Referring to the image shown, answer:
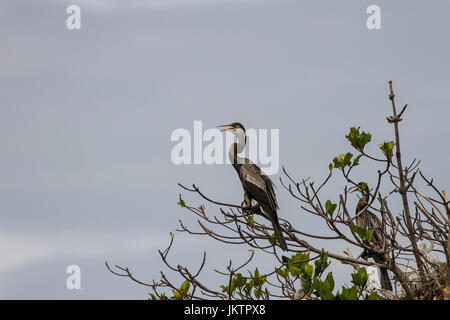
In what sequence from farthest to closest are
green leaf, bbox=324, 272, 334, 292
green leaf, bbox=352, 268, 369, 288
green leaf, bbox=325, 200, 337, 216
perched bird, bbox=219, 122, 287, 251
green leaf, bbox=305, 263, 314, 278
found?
perched bird, bbox=219, 122, 287, 251 → green leaf, bbox=325, 200, 337, 216 → green leaf, bbox=305, 263, 314, 278 → green leaf, bbox=352, 268, 369, 288 → green leaf, bbox=324, 272, 334, 292

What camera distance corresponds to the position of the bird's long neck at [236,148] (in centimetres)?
861

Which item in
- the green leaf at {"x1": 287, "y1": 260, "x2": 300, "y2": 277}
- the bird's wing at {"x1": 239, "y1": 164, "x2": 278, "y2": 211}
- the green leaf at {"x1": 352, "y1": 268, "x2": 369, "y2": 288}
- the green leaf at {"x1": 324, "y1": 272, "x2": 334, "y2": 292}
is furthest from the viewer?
the bird's wing at {"x1": 239, "y1": 164, "x2": 278, "y2": 211}

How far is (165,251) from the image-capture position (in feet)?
19.9

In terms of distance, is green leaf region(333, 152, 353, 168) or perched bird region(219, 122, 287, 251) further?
perched bird region(219, 122, 287, 251)

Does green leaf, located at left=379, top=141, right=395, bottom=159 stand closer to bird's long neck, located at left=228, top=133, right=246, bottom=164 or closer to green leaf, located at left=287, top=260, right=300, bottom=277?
green leaf, located at left=287, top=260, right=300, bottom=277

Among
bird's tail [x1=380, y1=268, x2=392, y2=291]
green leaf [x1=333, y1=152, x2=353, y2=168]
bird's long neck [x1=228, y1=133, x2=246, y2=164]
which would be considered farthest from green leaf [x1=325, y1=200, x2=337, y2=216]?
bird's long neck [x1=228, y1=133, x2=246, y2=164]

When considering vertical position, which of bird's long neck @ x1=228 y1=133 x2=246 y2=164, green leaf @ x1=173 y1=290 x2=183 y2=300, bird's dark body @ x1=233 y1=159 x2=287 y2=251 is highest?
bird's long neck @ x1=228 y1=133 x2=246 y2=164

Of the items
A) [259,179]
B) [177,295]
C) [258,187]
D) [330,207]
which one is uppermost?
[259,179]

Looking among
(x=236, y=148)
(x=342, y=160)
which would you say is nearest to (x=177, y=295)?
(x=342, y=160)

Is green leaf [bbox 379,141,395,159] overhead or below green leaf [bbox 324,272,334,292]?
overhead

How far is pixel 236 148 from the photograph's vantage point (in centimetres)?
877

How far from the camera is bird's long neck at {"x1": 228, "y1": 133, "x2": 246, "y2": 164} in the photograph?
8609mm

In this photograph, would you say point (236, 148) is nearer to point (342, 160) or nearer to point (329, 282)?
point (342, 160)
